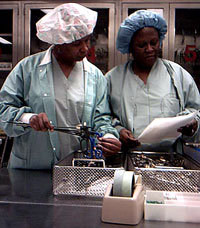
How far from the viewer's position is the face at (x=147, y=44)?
1695mm

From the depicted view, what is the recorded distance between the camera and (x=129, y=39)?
1762 mm

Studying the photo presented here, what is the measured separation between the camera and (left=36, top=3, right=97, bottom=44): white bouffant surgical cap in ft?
4.92

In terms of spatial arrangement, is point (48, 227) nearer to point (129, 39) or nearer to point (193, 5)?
point (129, 39)

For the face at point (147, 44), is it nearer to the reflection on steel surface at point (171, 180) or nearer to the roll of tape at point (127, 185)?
the reflection on steel surface at point (171, 180)

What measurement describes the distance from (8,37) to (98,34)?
796mm

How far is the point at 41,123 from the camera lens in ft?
4.24

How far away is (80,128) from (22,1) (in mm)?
1803

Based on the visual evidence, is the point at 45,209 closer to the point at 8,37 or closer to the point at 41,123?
the point at 41,123

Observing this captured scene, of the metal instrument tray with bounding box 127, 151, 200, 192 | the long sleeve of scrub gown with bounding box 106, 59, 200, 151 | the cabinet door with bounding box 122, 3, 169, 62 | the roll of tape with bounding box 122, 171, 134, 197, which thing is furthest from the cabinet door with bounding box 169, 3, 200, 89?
the roll of tape with bounding box 122, 171, 134, 197

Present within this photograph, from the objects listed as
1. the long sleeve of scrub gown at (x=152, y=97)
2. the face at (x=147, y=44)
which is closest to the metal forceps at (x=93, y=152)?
the long sleeve of scrub gown at (x=152, y=97)

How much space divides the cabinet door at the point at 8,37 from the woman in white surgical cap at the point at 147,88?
1275 millimetres

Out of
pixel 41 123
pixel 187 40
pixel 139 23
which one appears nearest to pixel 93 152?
pixel 41 123

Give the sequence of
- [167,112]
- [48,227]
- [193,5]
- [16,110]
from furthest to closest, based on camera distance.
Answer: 1. [193,5]
2. [167,112]
3. [16,110]
4. [48,227]

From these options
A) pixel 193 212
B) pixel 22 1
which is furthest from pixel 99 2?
pixel 193 212
